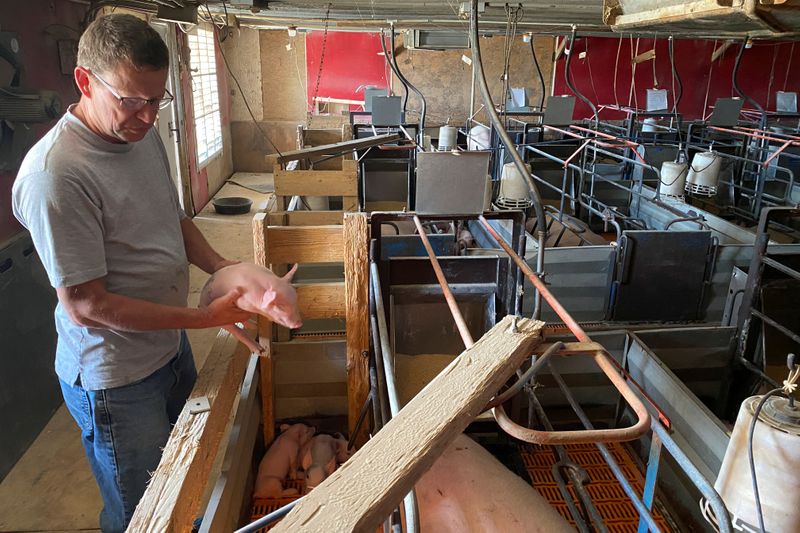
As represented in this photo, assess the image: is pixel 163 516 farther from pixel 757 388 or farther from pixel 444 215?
pixel 757 388

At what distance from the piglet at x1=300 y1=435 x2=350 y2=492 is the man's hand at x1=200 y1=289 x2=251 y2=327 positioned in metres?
0.82

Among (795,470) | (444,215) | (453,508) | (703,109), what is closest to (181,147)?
(444,215)

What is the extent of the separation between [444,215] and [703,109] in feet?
33.7

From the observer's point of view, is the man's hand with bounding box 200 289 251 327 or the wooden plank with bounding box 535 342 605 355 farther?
the man's hand with bounding box 200 289 251 327

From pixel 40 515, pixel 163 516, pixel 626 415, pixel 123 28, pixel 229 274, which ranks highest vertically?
pixel 123 28

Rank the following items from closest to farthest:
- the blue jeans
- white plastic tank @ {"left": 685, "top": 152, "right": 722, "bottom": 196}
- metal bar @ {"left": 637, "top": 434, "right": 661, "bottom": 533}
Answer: metal bar @ {"left": 637, "top": 434, "right": 661, "bottom": 533} < the blue jeans < white plastic tank @ {"left": 685, "top": 152, "right": 722, "bottom": 196}

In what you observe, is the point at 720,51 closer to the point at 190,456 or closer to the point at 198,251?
the point at 198,251

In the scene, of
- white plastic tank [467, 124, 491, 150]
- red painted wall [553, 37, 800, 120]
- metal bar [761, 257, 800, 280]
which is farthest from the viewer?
red painted wall [553, 37, 800, 120]

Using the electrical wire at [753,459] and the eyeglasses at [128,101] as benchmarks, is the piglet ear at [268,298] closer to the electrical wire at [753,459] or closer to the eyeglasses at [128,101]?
the eyeglasses at [128,101]

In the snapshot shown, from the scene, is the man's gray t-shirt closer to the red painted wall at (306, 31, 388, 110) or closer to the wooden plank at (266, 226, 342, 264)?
the wooden plank at (266, 226, 342, 264)

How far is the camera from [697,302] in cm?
344

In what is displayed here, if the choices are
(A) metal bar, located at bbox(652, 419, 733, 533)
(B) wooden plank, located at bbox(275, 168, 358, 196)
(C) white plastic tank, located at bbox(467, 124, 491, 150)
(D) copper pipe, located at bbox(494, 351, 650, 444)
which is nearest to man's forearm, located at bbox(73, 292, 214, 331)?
(D) copper pipe, located at bbox(494, 351, 650, 444)

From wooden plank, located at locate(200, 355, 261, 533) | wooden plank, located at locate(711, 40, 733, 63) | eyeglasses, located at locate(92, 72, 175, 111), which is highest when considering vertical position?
wooden plank, located at locate(711, 40, 733, 63)

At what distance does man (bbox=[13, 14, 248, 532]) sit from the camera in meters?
1.24
